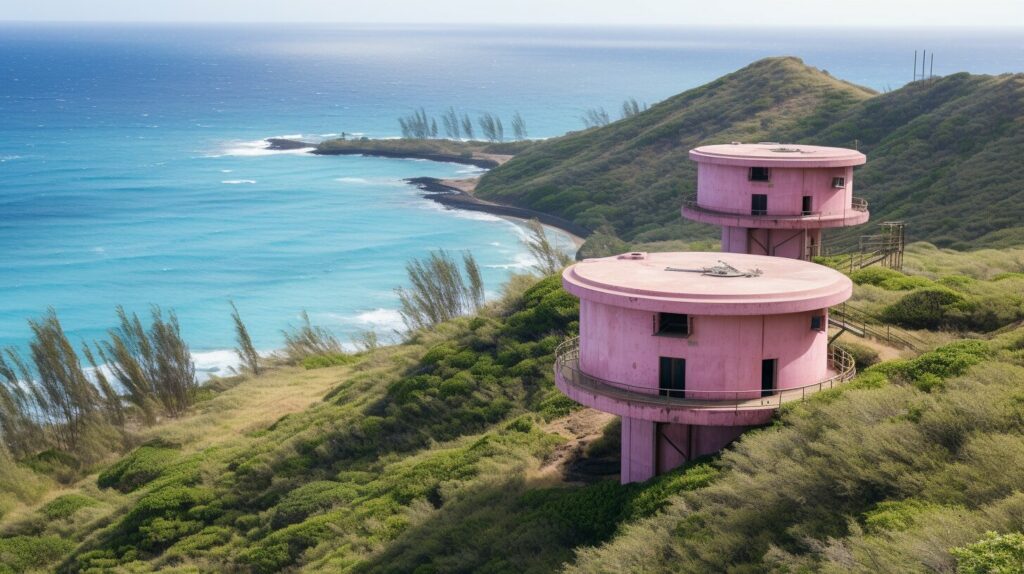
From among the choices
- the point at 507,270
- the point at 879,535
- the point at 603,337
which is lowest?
the point at 507,270

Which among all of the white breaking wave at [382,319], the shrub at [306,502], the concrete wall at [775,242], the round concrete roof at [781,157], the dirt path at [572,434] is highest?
the round concrete roof at [781,157]

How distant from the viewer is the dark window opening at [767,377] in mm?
25141

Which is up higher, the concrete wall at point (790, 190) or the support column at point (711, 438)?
the concrete wall at point (790, 190)

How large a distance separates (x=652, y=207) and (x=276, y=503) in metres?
69.3

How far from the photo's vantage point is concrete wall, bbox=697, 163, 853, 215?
1705 inches

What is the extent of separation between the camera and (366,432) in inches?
1556

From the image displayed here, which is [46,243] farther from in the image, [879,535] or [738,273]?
[879,535]

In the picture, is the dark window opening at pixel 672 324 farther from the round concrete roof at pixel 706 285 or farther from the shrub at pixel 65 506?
the shrub at pixel 65 506

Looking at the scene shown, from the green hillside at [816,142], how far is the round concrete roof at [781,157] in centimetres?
1032

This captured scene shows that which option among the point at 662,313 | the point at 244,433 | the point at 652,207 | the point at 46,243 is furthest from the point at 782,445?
the point at 46,243

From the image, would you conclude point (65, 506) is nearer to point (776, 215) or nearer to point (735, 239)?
point (735, 239)

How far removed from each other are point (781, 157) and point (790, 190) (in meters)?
1.34

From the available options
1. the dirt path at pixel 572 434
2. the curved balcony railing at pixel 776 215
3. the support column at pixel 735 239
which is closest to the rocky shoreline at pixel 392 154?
the support column at pixel 735 239

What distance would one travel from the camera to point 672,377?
2506cm
